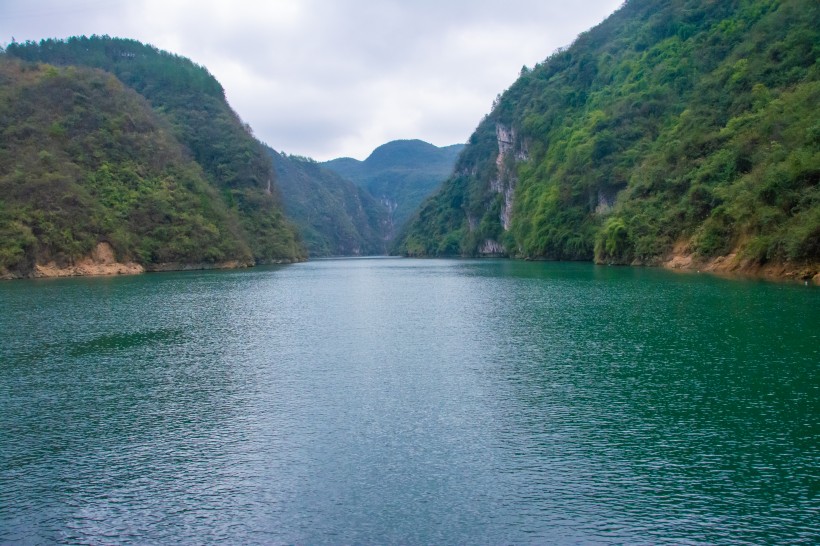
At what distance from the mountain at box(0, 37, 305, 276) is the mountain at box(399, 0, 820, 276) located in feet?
190

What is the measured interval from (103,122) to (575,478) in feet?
376

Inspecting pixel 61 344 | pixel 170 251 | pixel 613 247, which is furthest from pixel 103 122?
pixel 61 344

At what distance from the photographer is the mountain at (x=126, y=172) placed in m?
83.8

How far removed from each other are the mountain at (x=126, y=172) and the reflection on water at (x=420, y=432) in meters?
62.5

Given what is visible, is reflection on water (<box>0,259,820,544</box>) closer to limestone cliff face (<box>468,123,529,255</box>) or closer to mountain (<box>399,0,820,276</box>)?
mountain (<box>399,0,820,276</box>)

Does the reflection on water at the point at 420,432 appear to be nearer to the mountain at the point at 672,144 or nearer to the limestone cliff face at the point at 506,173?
the mountain at the point at 672,144

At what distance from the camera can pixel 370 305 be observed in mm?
41719

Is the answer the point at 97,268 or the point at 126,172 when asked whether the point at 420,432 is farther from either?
the point at 126,172

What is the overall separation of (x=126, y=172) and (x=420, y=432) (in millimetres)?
103307

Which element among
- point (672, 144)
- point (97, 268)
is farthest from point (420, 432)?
point (97, 268)

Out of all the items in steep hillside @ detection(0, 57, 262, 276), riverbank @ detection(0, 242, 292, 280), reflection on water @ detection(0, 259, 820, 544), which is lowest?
reflection on water @ detection(0, 259, 820, 544)

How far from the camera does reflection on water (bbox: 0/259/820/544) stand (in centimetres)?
1038

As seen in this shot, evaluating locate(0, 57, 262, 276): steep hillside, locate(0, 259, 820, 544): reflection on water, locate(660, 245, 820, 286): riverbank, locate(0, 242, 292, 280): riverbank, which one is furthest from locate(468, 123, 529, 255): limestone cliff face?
locate(0, 259, 820, 544): reflection on water

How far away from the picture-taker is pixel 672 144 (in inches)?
3007
